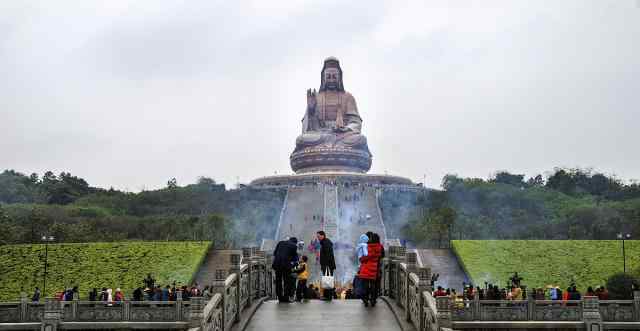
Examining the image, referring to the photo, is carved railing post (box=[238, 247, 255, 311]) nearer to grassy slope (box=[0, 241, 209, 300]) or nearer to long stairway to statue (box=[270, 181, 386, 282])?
grassy slope (box=[0, 241, 209, 300])

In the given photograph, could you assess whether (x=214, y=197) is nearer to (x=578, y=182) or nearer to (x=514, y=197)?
(x=514, y=197)

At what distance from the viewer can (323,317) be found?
11500mm

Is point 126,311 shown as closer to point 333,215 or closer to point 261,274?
point 261,274

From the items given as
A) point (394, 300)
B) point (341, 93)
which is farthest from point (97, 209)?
point (394, 300)

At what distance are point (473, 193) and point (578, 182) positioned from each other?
20628 mm

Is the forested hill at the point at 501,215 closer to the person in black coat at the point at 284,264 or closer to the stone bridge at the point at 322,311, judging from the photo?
the stone bridge at the point at 322,311

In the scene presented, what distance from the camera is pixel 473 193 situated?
4722 centimetres

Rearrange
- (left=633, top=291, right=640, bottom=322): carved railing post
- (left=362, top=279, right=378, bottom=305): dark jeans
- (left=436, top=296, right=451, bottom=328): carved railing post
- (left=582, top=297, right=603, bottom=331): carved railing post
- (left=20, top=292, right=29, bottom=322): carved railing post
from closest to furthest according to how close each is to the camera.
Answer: (left=436, top=296, right=451, bottom=328): carved railing post → (left=582, top=297, right=603, bottom=331): carved railing post → (left=362, top=279, right=378, bottom=305): dark jeans → (left=633, top=291, right=640, bottom=322): carved railing post → (left=20, top=292, right=29, bottom=322): carved railing post

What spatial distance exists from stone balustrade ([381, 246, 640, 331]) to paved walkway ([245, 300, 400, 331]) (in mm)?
431

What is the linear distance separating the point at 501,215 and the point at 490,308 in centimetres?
2771

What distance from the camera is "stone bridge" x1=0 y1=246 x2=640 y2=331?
10172 mm

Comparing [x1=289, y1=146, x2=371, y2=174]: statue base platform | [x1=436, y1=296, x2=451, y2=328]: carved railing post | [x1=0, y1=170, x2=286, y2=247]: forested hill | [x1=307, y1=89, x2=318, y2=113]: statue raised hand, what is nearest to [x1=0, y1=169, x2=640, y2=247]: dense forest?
[x1=0, y1=170, x2=286, y2=247]: forested hill

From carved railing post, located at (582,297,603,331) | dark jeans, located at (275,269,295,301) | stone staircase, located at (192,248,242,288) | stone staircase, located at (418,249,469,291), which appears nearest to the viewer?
carved railing post, located at (582,297,603,331)

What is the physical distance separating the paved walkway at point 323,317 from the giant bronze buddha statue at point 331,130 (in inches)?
1309
